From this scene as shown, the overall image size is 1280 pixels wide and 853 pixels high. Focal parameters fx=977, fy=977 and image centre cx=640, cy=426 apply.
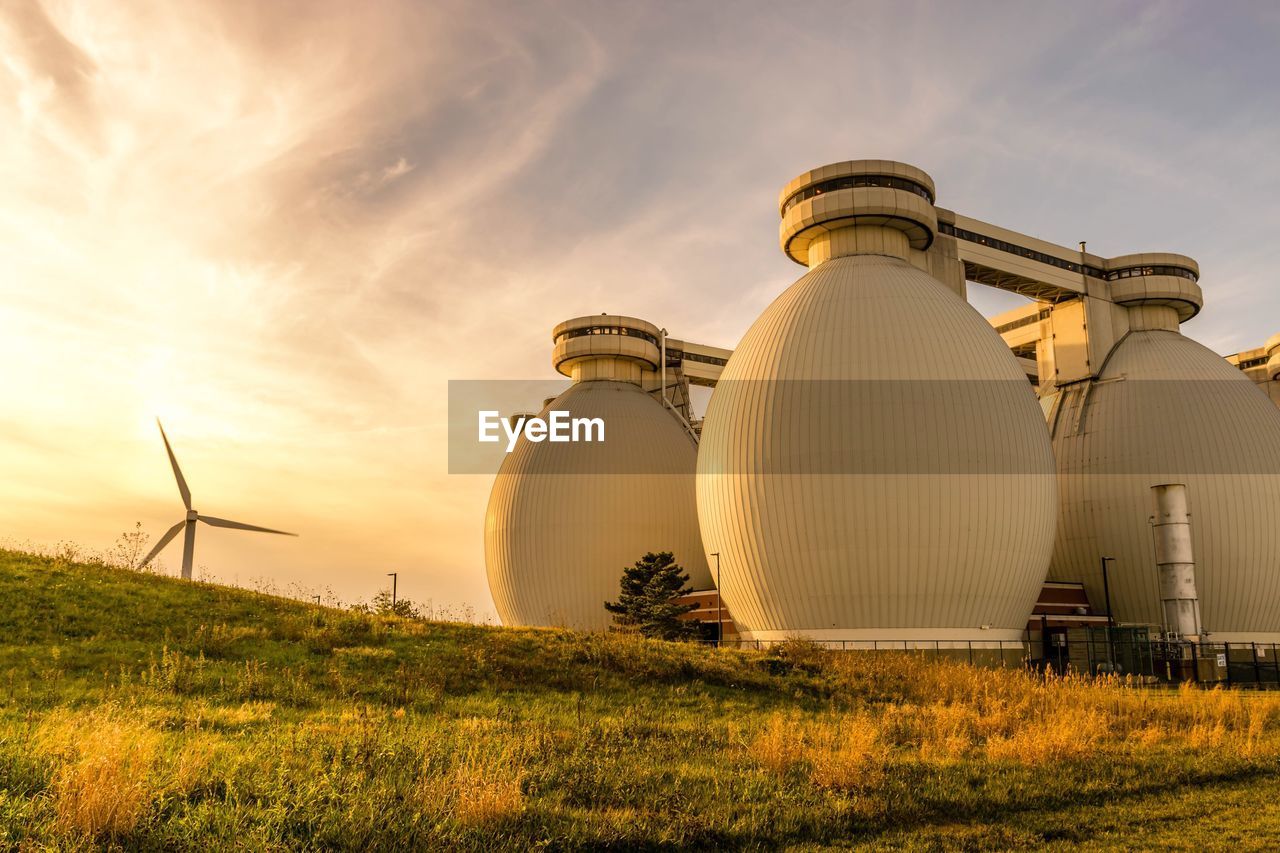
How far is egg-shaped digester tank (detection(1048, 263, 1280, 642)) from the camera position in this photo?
52000 mm

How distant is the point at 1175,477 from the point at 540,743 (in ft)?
166

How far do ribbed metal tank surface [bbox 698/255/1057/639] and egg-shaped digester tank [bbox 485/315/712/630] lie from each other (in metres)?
12.7

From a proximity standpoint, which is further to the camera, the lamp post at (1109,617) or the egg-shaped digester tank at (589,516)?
the egg-shaped digester tank at (589,516)

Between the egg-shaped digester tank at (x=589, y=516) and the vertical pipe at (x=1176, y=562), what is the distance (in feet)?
80.0

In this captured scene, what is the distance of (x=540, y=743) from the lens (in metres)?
13.6

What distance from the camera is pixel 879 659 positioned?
27.9 m

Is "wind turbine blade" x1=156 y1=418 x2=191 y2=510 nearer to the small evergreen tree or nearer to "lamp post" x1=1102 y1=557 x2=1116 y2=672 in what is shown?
the small evergreen tree

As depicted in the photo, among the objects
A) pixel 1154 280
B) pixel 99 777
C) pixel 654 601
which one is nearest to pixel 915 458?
pixel 654 601

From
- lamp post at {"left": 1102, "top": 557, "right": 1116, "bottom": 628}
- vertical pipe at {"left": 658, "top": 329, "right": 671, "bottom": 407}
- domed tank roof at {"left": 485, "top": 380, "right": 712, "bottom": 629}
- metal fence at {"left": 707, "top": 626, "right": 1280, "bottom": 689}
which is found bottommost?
metal fence at {"left": 707, "top": 626, "right": 1280, "bottom": 689}

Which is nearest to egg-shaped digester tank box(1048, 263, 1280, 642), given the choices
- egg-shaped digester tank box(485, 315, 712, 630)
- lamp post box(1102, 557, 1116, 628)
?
lamp post box(1102, 557, 1116, 628)

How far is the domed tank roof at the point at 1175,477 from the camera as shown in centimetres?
5200

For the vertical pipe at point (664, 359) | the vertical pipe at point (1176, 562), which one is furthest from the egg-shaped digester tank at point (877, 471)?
the vertical pipe at point (664, 359)

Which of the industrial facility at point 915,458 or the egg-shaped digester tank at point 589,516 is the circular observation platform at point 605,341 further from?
the egg-shaped digester tank at point 589,516

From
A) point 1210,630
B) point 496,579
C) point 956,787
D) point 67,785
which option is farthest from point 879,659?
point 496,579
